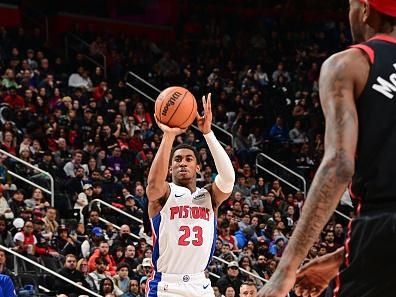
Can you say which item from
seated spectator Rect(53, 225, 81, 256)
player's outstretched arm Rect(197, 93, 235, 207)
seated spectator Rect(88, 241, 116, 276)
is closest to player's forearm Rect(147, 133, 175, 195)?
player's outstretched arm Rect(197, 93, 235, 207)

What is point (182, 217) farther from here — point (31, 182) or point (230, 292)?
point (31, 182)

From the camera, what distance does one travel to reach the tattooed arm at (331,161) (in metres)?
3.07

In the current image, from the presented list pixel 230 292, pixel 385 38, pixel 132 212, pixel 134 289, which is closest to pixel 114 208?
pixel 132 212

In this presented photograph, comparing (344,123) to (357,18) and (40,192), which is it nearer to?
(357,18)

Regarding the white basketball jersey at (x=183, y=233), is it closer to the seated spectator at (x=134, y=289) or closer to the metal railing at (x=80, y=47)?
the seated spectator at (x=134, y=289)

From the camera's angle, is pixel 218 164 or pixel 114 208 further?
pixel 114 208

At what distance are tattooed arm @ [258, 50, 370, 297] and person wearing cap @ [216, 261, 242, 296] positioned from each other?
10861 millimetres

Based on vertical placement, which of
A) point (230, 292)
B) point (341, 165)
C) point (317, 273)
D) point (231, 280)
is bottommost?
point (231, 280)

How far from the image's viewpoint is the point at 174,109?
773cm

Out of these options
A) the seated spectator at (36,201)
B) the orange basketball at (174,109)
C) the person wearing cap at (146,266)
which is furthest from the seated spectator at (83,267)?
the orange basketball at (174,109)

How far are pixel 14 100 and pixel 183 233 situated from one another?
35.5 feet

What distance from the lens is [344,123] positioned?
3137mm

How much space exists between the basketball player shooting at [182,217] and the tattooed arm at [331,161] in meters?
3.89

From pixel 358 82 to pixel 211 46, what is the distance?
2266cm
